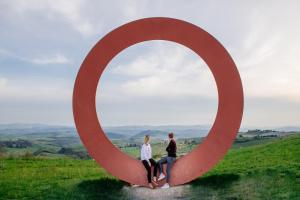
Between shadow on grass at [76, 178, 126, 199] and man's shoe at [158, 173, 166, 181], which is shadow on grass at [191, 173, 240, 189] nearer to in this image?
man's shoe at [158, 173, 166, 181]

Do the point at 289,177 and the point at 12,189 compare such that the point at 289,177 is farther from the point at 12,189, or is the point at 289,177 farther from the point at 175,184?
the point at 12,189

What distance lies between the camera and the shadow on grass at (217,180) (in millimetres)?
13738

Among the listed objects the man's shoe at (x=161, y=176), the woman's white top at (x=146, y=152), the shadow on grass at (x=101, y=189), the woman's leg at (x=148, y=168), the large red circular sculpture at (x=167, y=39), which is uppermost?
the large red circular sculpture at (x=167, y=39)

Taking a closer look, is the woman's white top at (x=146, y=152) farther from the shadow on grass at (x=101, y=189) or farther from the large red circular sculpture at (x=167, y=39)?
the shadow on grass at (x=101, y=189)

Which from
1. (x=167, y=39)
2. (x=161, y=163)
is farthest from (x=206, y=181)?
(x=167, y=39)

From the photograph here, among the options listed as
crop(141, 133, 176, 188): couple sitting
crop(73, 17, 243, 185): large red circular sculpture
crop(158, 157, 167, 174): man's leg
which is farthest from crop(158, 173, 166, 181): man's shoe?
crop(73, 17, 243, 185): large red circular sculpture

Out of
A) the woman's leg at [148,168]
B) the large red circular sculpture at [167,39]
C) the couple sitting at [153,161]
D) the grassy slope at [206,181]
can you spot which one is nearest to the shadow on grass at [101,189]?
the grassy slope at [206,181]

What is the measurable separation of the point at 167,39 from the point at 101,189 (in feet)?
15.1

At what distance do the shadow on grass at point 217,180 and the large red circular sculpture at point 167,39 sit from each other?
554 millimetres

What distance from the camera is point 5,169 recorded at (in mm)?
18094

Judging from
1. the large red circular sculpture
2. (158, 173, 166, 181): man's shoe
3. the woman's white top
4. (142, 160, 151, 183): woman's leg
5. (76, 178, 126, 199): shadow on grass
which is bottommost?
(76, 178, 126, 199): shadow on grass

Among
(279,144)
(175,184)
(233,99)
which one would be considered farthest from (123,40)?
(279,144)

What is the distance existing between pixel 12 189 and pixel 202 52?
676 cm

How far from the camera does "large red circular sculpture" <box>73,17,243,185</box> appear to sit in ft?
43.9
